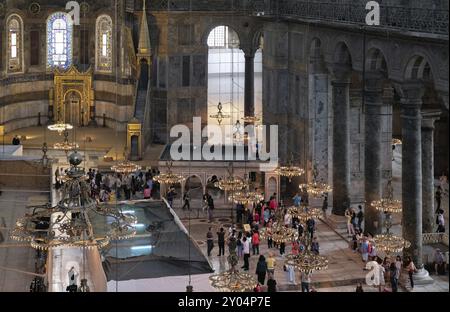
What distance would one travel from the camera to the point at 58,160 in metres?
29.0

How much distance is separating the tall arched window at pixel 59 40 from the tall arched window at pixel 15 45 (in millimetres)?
1138

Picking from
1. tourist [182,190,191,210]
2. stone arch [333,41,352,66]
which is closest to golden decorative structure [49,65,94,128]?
tourist [182,190,191,210]

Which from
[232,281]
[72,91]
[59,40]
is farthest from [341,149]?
[59,40]

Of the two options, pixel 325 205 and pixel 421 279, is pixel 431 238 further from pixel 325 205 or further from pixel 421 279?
pixel 325 205

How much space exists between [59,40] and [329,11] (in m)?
16.4

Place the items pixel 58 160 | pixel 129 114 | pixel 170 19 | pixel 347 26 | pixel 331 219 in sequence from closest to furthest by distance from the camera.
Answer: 1. pixel 347 26
2. pixel 331 219
3. pixel 58 160
4. pixel 170 19
5. pixel 129 114

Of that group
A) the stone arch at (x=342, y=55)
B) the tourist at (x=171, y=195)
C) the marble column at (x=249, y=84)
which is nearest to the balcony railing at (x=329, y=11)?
the stone arch at (x=342, y=55)

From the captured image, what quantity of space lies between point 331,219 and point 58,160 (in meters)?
10.1

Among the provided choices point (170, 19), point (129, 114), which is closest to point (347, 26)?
point (170, 19)

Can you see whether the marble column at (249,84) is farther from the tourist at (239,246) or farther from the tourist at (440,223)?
the tourist at (239,246)

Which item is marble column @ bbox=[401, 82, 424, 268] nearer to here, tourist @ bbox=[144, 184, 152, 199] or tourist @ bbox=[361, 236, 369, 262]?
tourist @ bbox=[361, 236, 369, 262]

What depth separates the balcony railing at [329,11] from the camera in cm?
1642

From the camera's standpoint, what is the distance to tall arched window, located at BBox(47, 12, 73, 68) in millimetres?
A: 35781
